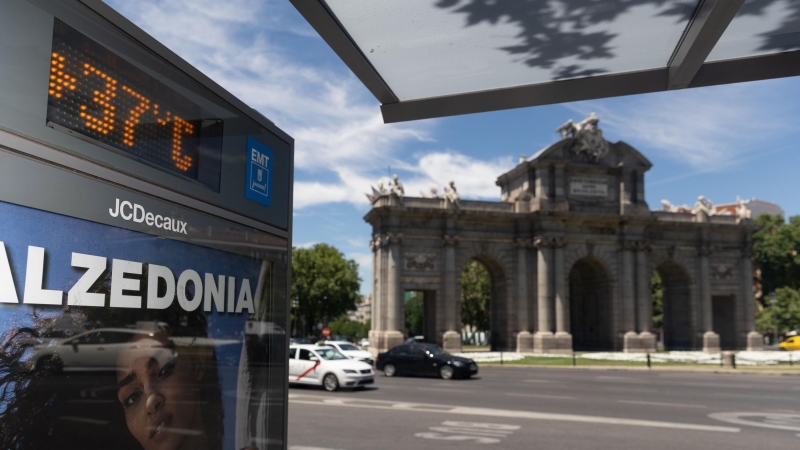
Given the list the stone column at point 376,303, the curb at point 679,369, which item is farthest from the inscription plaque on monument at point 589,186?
the curb at point 679,369

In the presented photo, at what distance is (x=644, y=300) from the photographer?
1877 inches

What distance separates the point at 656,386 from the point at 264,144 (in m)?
20.8

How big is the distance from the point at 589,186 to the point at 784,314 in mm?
37906

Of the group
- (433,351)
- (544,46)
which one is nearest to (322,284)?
(433,351)

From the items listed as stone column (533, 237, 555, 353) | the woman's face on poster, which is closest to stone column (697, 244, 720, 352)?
stone column (533, 237, 555, 353)

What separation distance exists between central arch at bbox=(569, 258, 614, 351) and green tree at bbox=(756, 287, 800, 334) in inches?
1101

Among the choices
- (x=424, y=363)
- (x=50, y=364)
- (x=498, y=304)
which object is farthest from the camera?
(x=498, y=304)

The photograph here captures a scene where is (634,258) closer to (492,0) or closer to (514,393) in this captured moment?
(514,393)

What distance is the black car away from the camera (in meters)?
24.6

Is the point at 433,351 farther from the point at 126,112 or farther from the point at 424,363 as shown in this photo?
the point at 126,112

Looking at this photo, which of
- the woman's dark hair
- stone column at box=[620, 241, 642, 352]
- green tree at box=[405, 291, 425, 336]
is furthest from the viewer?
green tree at box=[405, 291, 425, 336]

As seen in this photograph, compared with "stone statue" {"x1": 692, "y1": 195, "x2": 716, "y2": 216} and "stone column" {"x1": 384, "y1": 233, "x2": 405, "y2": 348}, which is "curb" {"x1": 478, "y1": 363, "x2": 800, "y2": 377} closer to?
"stone column" {"x1": 384, "y1": 233, "x2": 405, "y2": 348}

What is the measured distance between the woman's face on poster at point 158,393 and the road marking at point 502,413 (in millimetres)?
11069

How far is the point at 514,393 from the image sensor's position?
18.5m
